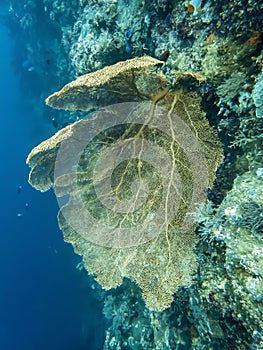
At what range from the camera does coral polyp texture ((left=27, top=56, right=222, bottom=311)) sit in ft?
8.63

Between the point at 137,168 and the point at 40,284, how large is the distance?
2387 cm

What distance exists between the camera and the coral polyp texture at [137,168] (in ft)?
8.63

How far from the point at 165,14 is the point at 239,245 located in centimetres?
317

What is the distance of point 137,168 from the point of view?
3.13 m

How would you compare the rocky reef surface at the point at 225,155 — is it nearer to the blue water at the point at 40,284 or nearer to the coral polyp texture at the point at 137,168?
the coral polyp texture at the point at 137,168

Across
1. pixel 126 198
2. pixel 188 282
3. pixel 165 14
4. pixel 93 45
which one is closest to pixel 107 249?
pixel 126 198

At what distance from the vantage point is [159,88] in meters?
2.71

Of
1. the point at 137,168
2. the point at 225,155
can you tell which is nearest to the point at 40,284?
the point at 137,168

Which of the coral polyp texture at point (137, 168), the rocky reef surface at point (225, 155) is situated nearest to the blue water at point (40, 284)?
the coral polyp texture at point (137, 168)

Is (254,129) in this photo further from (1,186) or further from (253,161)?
(1,186)

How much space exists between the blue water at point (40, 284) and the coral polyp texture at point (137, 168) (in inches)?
386

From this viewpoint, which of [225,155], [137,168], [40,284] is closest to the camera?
[225,155]

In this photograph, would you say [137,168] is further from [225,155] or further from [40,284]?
[40,284]

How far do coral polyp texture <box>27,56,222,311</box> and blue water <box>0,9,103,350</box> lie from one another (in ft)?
32.2
